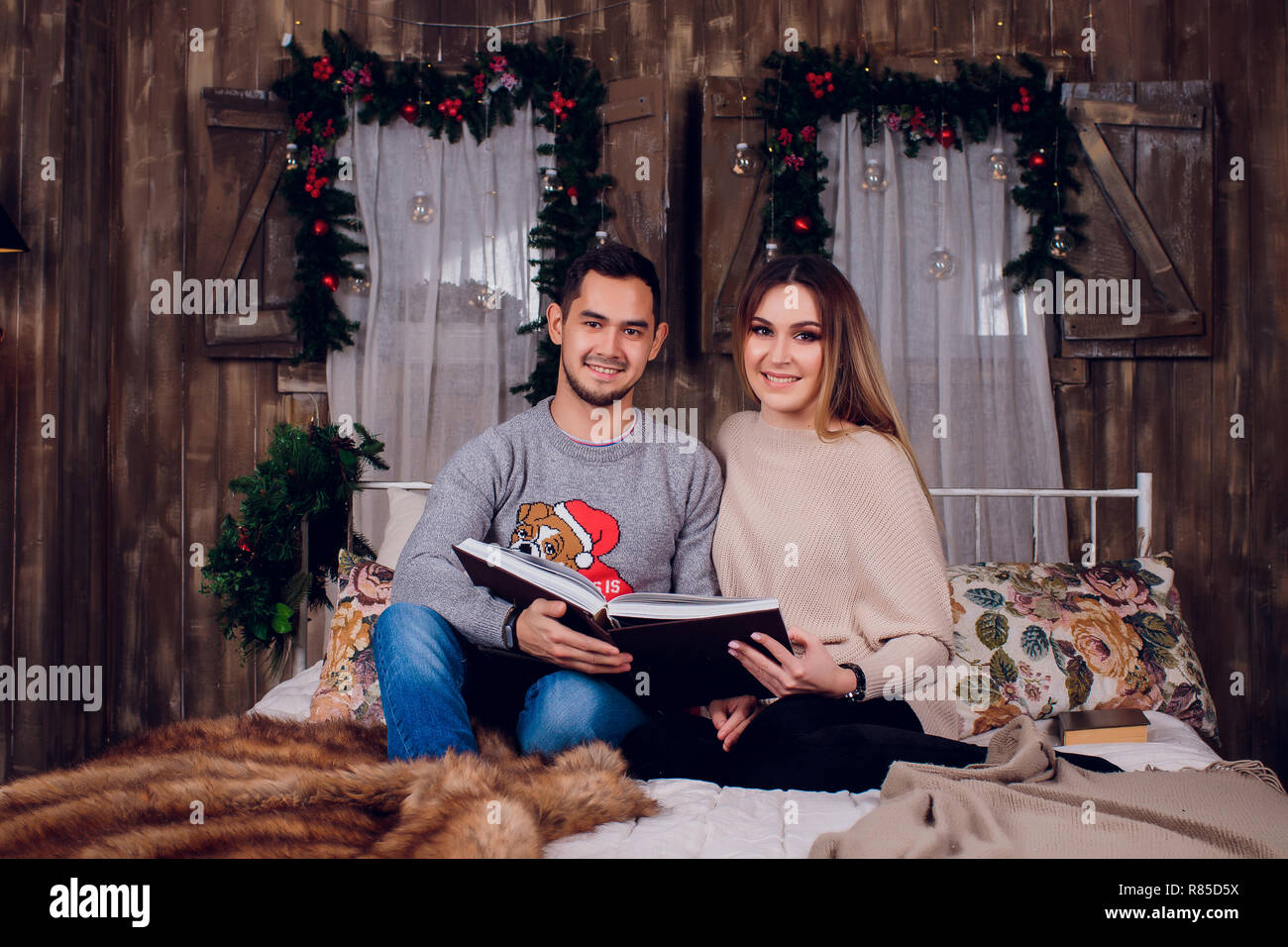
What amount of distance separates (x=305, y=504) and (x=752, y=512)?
1157 mm

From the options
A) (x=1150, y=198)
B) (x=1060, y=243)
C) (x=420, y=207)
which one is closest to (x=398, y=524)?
(x=420, y=207)

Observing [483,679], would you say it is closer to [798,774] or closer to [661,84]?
[798,774]

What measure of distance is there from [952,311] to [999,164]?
1.52 feet

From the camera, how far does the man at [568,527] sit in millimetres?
1354

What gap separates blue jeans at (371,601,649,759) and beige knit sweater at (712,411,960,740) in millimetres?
343

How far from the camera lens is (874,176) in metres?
2.81

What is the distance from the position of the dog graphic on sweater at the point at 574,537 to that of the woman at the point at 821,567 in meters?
0.20

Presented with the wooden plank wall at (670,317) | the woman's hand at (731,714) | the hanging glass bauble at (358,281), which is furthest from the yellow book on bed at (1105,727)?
the hanging glass bauble at (358,281)

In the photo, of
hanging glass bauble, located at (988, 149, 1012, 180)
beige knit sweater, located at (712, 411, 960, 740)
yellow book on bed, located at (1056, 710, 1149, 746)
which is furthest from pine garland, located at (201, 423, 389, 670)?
hanging glass bauble, located at (988, 149, 1012, 180)

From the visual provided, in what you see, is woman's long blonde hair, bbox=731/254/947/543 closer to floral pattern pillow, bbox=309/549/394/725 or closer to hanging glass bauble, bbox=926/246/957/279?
floral pattern pillow, bbox=309/549/394/725

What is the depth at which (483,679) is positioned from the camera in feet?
4.89

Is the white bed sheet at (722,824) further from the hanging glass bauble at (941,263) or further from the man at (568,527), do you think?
the hanging glass bauble at (941,263)

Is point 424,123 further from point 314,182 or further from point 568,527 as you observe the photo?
point 568,527
